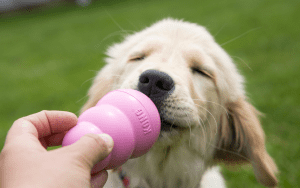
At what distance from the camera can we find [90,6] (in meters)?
17.3

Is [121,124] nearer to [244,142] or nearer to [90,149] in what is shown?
[90,149]

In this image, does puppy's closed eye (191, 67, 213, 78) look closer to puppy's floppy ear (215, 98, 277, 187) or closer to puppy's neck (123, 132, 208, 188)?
puppy's floppy ear (215, 98, 277, 187)

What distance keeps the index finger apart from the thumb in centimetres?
24

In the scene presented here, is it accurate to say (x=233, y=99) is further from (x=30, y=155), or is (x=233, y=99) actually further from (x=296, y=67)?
(x=296, y=67)

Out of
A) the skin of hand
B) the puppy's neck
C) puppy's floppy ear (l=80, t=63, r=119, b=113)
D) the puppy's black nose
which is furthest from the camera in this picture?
puppy's floppy ear (l=80, t=63, r=119, b=113)

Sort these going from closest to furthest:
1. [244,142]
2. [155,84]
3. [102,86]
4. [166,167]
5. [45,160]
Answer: [45,160] → [155,84] → [166,167] → [244,142] → [102,86]

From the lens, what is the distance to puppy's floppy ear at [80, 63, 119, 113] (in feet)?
7.93

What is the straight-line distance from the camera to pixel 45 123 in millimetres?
1284

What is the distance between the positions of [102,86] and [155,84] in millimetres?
973

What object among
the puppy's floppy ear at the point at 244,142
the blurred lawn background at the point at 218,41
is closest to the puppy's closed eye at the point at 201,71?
the puppy's floppy ear at the point at 244,142

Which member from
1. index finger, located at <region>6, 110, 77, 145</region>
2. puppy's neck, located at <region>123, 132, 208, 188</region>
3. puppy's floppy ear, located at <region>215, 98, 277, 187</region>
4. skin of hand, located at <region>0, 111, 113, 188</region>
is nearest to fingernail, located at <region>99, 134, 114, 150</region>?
skin of hand, located at <region>0, 111, 113, 188</region>

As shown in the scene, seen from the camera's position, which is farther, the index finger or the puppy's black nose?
the puppy's black nose

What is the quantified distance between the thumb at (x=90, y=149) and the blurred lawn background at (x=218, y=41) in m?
1.70

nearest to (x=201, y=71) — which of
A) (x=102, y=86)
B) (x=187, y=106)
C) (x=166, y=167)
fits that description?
(x=187, y=106)
